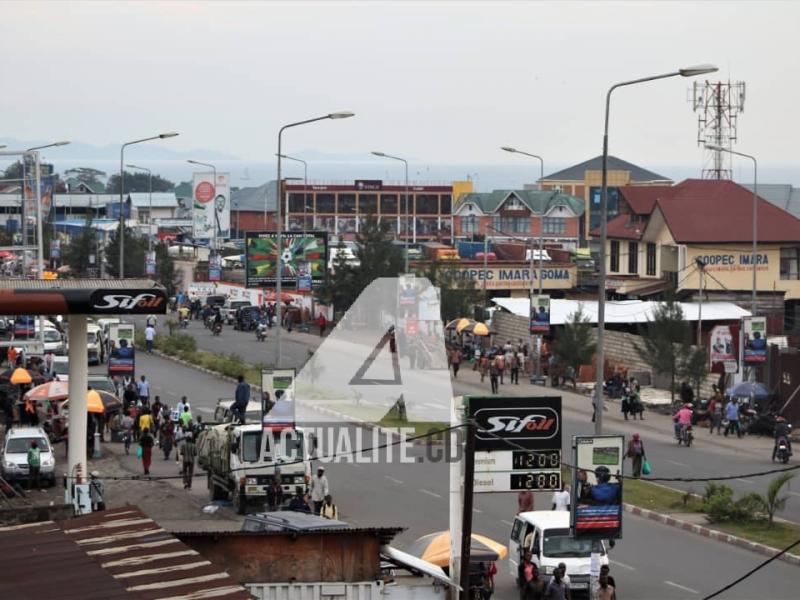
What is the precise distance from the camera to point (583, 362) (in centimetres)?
5091

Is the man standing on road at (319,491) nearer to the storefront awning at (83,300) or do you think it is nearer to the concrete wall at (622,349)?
the storefront awning at (83,300)

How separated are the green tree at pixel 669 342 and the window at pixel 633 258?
2490 centimetres

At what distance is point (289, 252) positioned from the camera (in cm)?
6256

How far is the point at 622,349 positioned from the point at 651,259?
56.8 ft

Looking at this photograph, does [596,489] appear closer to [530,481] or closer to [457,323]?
[530,481]

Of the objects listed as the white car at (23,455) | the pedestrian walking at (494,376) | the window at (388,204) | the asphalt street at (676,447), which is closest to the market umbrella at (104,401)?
the white car at (23,455)

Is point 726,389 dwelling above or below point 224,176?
below

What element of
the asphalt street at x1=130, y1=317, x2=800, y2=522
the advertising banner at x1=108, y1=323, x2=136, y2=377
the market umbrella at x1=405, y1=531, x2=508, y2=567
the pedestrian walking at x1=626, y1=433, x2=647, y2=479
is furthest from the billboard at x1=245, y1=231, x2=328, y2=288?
the market umbrella at x1=405, y1=531, x2=508, y2=567

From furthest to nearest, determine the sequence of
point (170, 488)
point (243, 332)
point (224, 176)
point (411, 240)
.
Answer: point (411, 240) → point (224, 176) → point (243, 332) → point (170, 488)

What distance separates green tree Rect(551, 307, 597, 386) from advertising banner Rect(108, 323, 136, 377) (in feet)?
47.4

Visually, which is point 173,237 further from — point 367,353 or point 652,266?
point 367,353

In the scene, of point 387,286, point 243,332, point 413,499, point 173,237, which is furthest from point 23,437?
point 173,237

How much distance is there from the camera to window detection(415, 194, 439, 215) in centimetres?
14775

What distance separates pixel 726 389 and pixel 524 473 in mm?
24618
